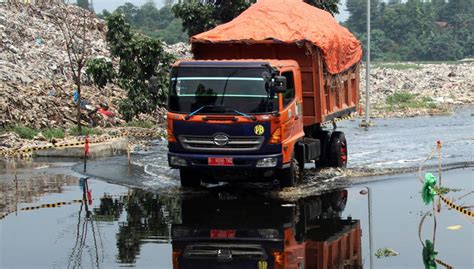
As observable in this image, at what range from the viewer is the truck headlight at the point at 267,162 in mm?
16438

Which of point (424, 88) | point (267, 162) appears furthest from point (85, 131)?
point (424, 88)

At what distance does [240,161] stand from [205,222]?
229 cm

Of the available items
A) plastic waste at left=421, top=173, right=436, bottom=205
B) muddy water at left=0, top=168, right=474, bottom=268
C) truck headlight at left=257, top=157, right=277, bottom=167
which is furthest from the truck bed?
plastic waste at left=421, top=173, right=436, bottom=205

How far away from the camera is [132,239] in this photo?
1314 centimetres

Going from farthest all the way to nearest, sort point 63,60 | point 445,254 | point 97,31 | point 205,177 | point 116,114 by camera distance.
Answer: point 97,31 → point 63,60 → point 116,114 → point 205,177 → point 445,254

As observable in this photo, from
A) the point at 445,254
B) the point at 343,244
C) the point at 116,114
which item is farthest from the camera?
the point at 116,114

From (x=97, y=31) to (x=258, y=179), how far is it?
3028cm

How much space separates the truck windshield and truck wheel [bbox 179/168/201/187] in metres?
1.64

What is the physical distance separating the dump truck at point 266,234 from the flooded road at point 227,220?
2cm

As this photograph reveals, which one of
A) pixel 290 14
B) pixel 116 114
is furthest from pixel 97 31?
pixel 290 14

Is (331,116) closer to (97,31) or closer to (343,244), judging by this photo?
(343,244)

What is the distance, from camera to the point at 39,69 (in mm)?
36188

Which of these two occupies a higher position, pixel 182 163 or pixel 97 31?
pixel 97 31

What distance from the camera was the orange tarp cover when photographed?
19016mm
